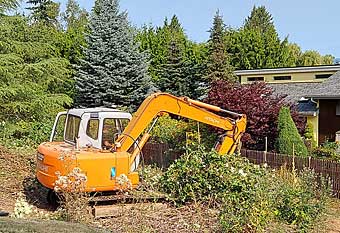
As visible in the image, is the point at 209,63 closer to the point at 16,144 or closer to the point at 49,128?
the point at 49,128

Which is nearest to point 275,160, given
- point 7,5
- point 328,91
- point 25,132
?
point 328,91

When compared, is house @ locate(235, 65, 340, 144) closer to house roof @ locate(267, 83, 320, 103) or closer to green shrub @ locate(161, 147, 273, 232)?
house roof @ locate(267, 83, 320, 103)

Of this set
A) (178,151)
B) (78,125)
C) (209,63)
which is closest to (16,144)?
(178,151)

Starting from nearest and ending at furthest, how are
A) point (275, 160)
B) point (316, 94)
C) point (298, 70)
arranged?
point (275, 160) → point (316, 94) → point (298, 70)

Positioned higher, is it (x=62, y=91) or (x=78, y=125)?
(x=62, y=91)

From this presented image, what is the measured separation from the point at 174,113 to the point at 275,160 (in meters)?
3.97

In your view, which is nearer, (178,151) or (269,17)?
(178,151)

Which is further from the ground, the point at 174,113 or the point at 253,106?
the point at 253,106

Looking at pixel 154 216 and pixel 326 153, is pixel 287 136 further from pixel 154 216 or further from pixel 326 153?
pixel 154 216

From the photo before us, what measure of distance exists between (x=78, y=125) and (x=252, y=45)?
1151 inches

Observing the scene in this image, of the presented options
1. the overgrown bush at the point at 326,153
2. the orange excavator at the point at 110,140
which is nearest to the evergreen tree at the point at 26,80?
the orange excavator at the point at 110,140

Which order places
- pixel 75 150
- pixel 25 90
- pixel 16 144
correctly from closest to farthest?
1. pixel 75 150
2. pixel 16 144
3. pixel 25 90

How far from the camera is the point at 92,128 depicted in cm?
1041

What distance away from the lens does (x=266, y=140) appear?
53.9ft
